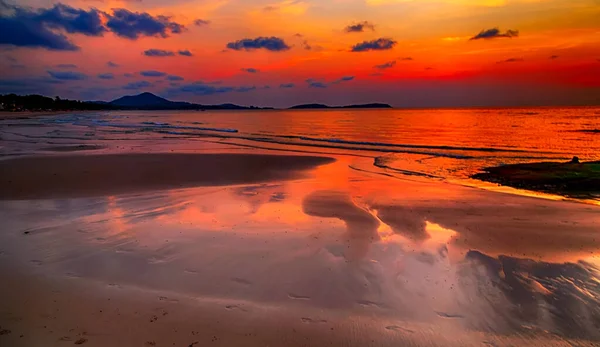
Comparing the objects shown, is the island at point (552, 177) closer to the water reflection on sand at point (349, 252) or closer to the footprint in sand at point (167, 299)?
the water reflection on sand at point (349, 252)

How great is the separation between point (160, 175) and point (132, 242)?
8.62 m

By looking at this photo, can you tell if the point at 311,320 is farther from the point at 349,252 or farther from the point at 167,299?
the point at 349,252

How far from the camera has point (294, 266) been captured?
6305 millimetres

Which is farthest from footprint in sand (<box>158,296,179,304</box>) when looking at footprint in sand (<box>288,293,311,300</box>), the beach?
footprint in sand (<box>288,293,311,300</box>)

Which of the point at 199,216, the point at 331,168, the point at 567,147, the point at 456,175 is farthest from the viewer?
the point at 567,147

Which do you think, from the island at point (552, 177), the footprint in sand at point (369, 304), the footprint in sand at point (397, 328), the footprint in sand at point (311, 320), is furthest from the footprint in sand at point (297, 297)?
the island at point (552, 177)

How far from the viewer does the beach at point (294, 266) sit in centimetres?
446

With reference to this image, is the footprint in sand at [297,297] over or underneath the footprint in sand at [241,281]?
underneath

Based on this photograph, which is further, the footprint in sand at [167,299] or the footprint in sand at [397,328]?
the footprint in sand at [167,299]

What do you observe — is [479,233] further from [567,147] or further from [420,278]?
[567,147]

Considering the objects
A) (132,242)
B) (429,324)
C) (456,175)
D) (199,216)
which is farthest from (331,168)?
(429,324)

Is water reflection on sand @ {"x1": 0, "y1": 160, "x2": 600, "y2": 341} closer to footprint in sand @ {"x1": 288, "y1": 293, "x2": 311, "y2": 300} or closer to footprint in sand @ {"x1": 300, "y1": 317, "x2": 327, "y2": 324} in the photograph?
footprint in sand @ {"x1": 288, "y1": 293, "x2": 311, "y2": 300}

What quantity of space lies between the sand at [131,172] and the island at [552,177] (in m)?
8.51

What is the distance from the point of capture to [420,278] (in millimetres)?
5934
